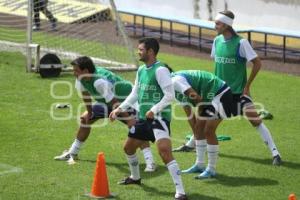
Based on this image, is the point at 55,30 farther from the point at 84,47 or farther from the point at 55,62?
the point at 55,62

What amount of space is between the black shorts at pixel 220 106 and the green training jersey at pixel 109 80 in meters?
1.13

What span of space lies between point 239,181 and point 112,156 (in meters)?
1.95

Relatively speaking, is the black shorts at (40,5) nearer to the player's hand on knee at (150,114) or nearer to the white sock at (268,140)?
the white sock at (268,140)

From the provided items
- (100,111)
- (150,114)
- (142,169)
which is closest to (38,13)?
(100,111)

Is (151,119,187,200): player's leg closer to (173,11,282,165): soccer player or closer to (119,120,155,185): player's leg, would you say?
(119,120,155,185): player's leg

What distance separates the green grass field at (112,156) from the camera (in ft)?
27.9

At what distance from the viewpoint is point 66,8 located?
22406mm

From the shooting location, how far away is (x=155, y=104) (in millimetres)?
8133

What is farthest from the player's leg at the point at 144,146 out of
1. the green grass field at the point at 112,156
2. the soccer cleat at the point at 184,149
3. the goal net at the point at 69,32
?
the goal net at the point at 69,32

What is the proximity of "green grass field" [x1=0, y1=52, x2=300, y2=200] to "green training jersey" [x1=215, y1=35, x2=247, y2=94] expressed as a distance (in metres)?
1.05

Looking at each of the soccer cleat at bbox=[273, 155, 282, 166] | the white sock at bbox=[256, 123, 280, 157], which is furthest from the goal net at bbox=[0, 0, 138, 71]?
the soccer cleat at bbox=[273, 155, 282, 166]

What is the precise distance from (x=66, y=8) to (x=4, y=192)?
576 inches

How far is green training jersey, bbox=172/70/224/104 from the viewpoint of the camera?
8820 mm

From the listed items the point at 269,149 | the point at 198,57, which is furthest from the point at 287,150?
the point at 198,57
